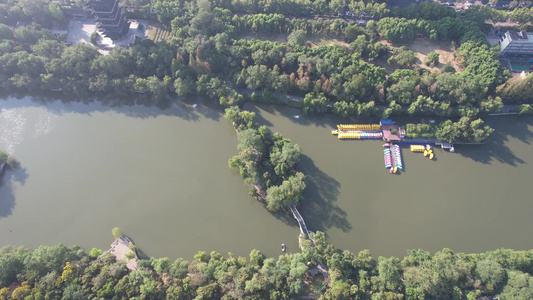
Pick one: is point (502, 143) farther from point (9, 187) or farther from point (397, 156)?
point (9, 187)

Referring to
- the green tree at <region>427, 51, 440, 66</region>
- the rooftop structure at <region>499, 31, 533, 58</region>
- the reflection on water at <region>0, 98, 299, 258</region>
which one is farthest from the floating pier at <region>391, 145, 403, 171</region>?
the rooftop structure at <region>499, 31, 533, 58</region>

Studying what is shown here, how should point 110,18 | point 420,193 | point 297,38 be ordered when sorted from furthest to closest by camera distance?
point 110,18 < point 297,38 < point 420,193

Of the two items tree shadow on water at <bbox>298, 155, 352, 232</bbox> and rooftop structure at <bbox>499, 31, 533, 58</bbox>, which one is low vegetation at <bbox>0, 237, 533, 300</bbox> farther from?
rooftop structure at <bbox>499, 31, 533, 58</bbox>

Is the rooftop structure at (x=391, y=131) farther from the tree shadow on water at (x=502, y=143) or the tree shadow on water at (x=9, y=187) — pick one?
the tree shadow on water at (x=9, y=187)

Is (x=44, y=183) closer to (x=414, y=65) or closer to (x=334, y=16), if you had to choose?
(x=334, y=16)

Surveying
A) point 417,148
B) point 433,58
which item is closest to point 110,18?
point 417,148

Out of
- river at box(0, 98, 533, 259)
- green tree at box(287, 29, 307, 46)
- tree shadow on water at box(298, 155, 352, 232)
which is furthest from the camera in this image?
green tree at box(287, 29, 307, 46)

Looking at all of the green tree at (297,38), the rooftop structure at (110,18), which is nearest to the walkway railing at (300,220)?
the green tree at (297,38)
